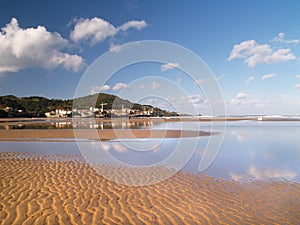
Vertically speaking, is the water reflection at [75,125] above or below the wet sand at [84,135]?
above

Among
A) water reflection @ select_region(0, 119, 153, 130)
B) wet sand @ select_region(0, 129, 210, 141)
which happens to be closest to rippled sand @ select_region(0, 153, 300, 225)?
wet sand @ select_region(0, 129, 210, 141)

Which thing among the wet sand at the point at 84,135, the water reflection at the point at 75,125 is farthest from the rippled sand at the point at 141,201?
the water reflection at the point at 75,125

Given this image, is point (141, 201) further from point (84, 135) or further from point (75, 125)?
point (75, 125)

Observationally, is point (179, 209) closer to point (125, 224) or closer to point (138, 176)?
point (125, 224)

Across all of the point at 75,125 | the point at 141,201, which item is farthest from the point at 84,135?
the point at 75,125

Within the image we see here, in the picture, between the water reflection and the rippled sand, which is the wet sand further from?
the rippled sand

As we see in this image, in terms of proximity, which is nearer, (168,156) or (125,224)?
(125,224)

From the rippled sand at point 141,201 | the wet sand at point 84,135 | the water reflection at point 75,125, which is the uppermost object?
the water reflection at point 75,125

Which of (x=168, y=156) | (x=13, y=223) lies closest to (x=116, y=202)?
(x=13, y=223)

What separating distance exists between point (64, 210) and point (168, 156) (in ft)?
28.6

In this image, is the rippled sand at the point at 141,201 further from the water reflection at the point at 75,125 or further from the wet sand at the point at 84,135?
the water reflection at the point at 75,125

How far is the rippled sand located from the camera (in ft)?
17.6

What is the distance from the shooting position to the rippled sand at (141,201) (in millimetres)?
5352

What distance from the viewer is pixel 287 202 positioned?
21.2 ft
